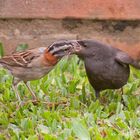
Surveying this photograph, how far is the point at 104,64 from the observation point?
293 inches

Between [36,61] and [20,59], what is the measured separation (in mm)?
210

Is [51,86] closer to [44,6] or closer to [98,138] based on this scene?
[44,6]

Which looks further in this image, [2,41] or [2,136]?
[2,41]

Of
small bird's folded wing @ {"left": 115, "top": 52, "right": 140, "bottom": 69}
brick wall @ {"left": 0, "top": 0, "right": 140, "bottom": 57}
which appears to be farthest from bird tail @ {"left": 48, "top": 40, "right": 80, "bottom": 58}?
brick wall @ {"left": 0, "top": 0, "right": 140, "bottom": 57}

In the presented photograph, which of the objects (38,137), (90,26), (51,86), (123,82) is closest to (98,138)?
(38,137)

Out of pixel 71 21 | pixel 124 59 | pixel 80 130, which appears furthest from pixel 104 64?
pixel 71 21

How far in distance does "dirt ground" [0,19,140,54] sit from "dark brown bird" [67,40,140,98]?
1170mm

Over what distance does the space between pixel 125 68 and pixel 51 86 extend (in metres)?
0.91

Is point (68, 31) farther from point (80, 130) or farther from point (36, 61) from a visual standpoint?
point (80, 130)

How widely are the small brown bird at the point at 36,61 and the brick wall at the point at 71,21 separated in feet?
4.10

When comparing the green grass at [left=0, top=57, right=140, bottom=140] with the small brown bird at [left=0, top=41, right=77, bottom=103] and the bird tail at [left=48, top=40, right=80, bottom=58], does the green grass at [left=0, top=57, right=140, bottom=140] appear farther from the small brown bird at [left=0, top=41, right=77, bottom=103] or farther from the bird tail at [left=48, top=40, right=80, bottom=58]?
the bird tail at [left=48, top=40, right=80, bottom=58]

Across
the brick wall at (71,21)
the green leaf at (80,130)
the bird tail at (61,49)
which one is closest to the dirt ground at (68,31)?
the brick wall at (71,21)

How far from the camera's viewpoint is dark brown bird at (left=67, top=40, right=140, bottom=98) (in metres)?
7.41

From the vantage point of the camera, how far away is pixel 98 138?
21.2 feet
